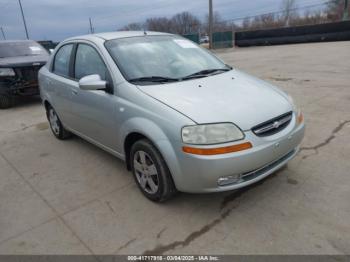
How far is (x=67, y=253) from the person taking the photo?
2.23 metres

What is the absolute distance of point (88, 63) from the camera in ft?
11.1

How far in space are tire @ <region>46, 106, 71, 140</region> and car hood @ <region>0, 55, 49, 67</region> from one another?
9.75ft

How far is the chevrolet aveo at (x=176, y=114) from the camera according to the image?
2.25m

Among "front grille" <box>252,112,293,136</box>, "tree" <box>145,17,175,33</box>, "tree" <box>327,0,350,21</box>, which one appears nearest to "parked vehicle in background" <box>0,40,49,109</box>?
"front grille" <box>252,112,293,136</box>

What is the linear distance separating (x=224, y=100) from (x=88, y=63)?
1.82m

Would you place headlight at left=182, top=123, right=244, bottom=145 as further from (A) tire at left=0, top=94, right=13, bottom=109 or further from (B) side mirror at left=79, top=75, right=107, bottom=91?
(A) tire at left=0, top=94, right=13, bottom=109

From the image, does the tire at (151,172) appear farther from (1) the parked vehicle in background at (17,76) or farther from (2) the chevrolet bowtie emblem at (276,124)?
(1) the parked vehicle in background at (17,76)

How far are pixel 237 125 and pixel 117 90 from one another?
4.17 ft

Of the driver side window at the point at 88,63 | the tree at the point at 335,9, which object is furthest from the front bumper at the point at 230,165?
the tree at the point at 335,9

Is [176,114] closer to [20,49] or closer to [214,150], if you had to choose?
[214,150]

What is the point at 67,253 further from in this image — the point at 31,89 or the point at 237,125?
the point at 31,89

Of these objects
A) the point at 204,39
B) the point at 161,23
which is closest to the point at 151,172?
the point at 204,39

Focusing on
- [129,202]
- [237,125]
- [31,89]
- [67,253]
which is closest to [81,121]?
[129,202]

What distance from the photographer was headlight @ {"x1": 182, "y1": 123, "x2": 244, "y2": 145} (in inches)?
87.6
